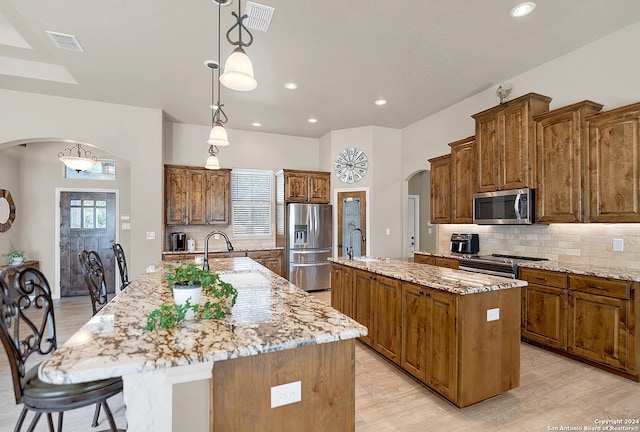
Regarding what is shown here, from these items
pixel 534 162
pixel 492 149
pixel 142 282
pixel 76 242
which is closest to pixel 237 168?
pixel 76 242

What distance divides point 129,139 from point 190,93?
139cm

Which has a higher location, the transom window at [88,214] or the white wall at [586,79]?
the white wall at [586,79]

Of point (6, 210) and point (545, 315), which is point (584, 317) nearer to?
point (545, 315)

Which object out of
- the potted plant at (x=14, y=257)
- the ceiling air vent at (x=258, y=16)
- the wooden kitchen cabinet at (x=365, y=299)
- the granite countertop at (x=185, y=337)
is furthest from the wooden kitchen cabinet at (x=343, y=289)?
the potted plant at (x=14, y=257)

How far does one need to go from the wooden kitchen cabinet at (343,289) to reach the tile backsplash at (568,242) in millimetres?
2323

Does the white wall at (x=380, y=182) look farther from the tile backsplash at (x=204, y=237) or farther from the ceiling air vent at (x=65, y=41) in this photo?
the ceiling air vent at (x=65, y=41)

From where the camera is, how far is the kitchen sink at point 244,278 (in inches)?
94.1

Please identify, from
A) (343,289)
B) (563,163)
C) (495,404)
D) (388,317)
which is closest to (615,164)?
(563,163)

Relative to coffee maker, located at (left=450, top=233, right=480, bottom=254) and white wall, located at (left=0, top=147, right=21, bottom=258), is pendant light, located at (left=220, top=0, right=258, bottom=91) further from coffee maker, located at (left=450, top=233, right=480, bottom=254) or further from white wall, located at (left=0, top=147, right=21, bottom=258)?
white wall, located at (left=0, top=147, right=21, bottom=258)

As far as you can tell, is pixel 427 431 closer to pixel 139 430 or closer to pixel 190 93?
pixel 139 430

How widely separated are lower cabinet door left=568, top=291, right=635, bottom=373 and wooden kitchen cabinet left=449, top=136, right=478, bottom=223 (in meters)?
1.72

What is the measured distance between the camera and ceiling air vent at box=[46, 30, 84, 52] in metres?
3.09

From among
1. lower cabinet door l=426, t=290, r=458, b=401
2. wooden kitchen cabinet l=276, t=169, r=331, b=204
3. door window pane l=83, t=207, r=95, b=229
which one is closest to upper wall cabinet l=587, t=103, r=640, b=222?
lower cabinet door l=426, t=290, r=458, b=401

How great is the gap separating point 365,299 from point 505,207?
7.17 ft
